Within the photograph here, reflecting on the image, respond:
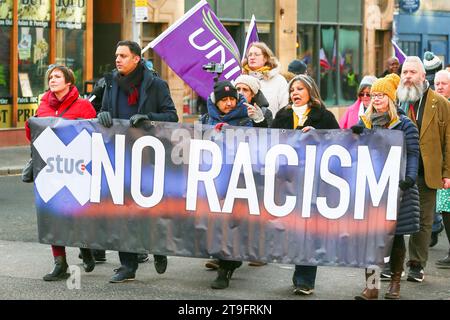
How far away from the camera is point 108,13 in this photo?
27.0m

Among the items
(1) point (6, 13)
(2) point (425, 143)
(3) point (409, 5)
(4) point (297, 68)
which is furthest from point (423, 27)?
(2) point (425, 143)

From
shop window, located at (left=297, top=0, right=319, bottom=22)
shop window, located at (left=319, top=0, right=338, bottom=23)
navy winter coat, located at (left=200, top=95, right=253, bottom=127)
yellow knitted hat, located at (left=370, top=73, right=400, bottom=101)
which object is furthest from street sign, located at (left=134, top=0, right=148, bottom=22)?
yellow knitted hat, located at (left=370, top=73, right=400, bottom=101)

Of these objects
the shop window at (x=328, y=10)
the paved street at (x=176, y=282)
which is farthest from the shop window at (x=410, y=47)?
the paved street at (x=176, y=282)

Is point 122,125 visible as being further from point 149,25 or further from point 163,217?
point 149,25

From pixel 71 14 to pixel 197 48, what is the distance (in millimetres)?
13247

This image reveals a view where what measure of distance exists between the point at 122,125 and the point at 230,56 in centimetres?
355

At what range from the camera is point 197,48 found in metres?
12.2

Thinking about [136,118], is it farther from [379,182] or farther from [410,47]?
[410,47]

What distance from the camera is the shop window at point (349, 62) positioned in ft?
109

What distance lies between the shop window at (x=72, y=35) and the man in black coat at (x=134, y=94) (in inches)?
594

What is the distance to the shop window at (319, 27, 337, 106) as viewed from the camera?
3244 cm

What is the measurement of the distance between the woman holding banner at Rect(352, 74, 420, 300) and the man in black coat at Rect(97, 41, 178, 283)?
1.67 metres

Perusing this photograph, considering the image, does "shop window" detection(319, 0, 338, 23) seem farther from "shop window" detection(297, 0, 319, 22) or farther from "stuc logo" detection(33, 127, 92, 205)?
"stuc logo" detection(33, 127, 92, 205)
